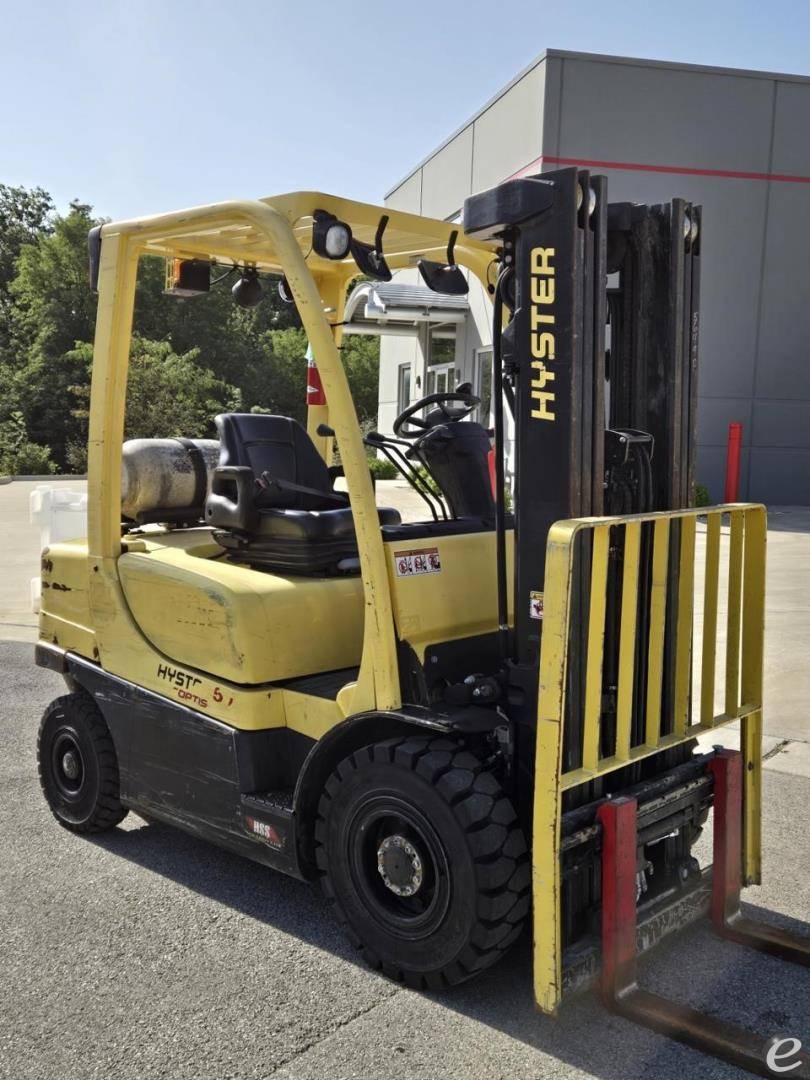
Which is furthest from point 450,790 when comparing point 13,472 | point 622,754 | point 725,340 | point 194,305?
point 194,305

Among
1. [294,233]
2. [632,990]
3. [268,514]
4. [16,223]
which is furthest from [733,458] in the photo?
[16,223]

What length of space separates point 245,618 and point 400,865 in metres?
1.06

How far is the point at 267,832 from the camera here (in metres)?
3.78

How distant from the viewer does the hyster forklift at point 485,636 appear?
10.5 feet

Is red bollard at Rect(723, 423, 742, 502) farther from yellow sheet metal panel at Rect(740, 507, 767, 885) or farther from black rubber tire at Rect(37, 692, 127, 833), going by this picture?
black rubber tire at Rect(37, 692, 127, 833)

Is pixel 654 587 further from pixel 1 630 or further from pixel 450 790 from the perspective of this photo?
pixel 1 630

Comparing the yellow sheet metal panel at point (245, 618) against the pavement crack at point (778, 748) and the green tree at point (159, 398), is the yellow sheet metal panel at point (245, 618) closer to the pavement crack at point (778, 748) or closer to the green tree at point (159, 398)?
the pavement crack at point (778, 748)

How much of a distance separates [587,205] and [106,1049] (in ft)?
9.39

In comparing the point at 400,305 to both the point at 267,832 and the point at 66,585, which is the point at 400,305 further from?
the point at 267,832

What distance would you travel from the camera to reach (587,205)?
3.24 meters

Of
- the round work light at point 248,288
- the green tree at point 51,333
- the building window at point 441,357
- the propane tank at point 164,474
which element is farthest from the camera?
the green tree at point 51,333

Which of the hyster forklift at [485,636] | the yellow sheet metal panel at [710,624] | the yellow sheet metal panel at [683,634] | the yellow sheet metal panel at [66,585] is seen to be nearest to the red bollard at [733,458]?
the hyster forklift at [485,636]

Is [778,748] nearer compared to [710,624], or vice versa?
[710,624]

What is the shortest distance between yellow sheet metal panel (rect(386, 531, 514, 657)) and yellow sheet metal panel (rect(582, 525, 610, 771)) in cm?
65
